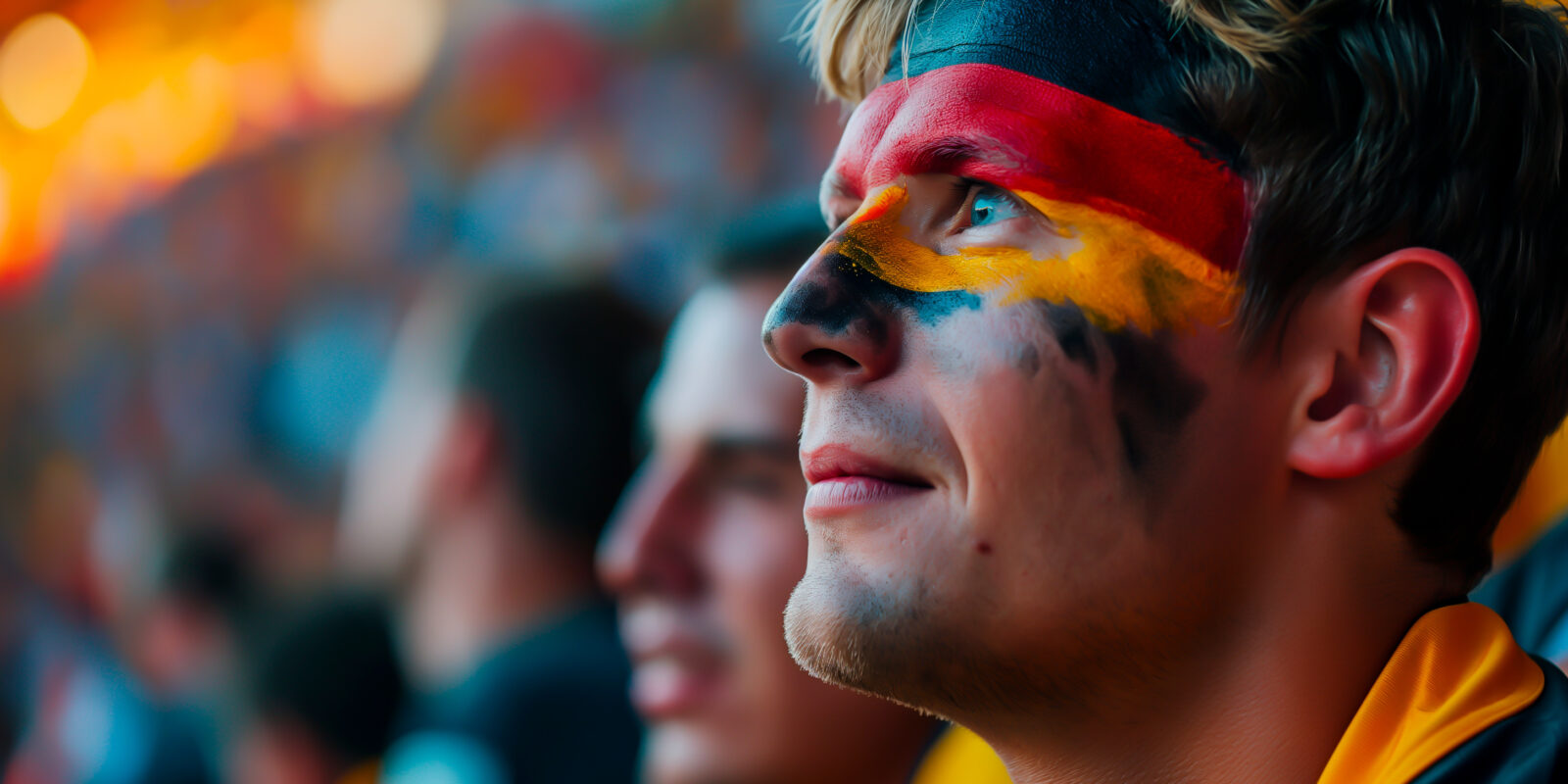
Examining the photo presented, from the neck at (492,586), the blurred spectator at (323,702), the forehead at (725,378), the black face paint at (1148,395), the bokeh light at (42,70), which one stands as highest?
the bokeh light at (42,70)

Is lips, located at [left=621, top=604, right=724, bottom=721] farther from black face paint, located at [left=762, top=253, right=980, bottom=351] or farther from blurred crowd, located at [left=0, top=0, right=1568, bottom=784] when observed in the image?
black face paint, located at [left=762, top=253, right=980, bottom=351]

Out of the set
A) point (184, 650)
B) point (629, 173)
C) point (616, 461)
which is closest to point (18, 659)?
point (184, 650)

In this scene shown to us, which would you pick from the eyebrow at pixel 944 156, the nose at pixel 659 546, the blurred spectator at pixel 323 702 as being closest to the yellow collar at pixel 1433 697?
the eyebrow at pixel 944 156

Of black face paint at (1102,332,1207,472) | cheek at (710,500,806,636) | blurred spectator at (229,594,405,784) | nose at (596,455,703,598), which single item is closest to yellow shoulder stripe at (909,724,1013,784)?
cheek at (710,500,806,636)

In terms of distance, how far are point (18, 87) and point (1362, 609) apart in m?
8.50

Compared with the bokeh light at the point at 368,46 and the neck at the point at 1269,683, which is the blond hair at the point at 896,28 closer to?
the neck at the point at 1269,683

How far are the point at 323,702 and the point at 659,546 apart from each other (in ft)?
7.12

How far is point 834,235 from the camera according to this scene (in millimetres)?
1396

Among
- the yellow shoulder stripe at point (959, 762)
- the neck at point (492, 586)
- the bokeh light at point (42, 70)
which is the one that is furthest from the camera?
the bokeh light at point (42, 70)

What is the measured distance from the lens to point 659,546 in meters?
2.24

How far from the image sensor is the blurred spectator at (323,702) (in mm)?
3842

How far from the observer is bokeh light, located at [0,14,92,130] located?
731cm

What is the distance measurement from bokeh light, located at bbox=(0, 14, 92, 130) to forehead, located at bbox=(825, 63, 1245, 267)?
751cm

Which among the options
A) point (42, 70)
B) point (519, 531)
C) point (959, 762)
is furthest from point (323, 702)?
point (42, 70)
